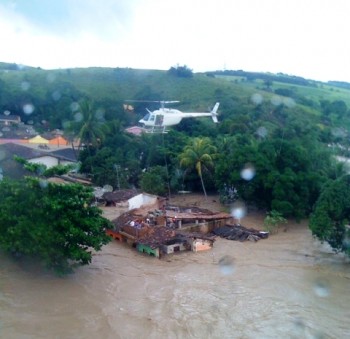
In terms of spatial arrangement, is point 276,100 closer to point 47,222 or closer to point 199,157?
point 199,157

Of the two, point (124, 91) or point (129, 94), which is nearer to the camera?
point (129, 94)

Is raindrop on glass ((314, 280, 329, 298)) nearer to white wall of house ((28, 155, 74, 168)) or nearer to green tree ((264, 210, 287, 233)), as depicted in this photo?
green tree ((264, 210, 287, 233))

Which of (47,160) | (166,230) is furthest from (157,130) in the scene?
(166,230)

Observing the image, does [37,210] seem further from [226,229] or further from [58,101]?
[58,101]

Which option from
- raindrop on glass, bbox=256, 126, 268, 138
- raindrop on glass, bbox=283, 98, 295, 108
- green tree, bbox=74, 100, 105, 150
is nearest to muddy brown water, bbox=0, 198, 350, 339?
green tree, bbox=74, 100, 105, 150

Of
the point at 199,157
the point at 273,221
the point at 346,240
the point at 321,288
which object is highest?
the point at 199,157
